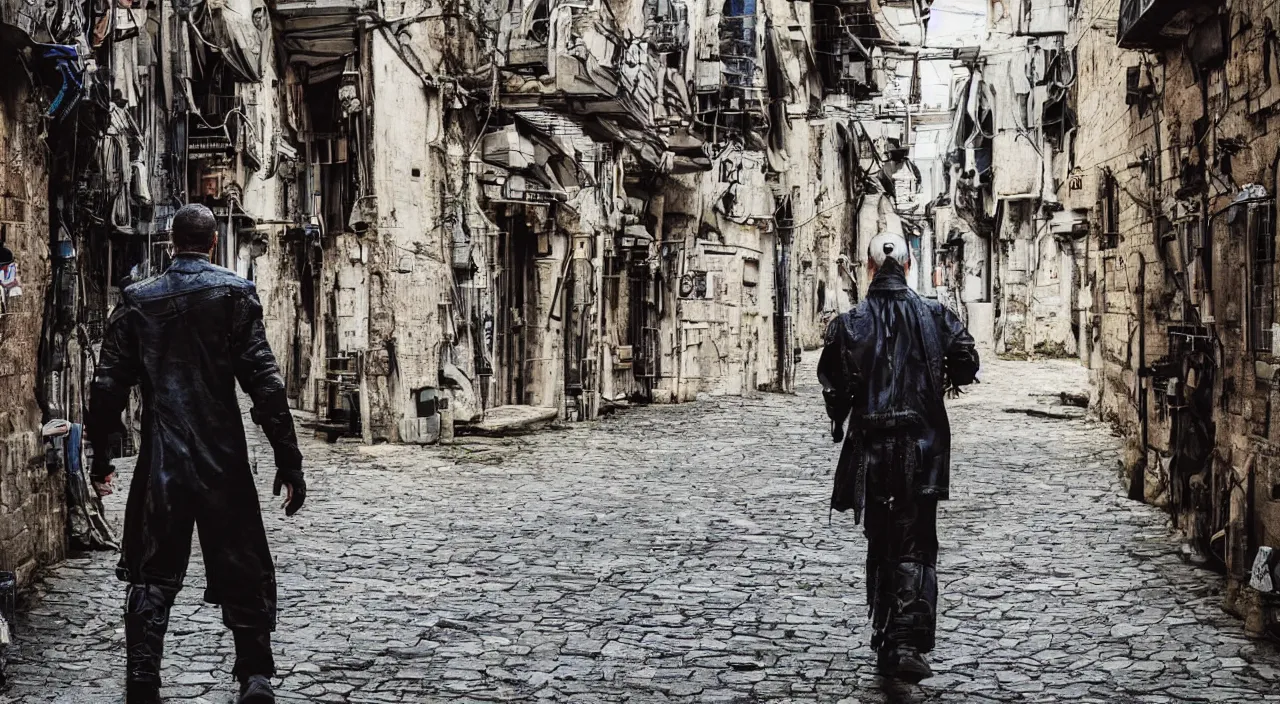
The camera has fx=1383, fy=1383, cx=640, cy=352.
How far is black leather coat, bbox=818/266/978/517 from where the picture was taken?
20.4ft

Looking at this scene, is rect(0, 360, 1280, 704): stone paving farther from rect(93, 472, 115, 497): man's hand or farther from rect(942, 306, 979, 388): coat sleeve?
rect(942, 306, 979, 388): coat sleeve

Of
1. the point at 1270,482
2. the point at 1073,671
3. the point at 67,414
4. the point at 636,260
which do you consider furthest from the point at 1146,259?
the point at 636,260

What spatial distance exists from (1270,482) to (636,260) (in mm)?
17602

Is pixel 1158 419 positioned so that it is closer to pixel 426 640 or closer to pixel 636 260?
pixel 426 640

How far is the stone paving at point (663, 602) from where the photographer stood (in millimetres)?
6027

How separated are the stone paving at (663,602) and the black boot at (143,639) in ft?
1.28

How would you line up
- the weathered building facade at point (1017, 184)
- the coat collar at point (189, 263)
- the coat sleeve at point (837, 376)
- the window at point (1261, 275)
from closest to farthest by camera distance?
the coat collar at point (189, 263), the coat sleeve at point (837, 376), the window at point (1261, 275), the weathered building facade at point (1017, 184)

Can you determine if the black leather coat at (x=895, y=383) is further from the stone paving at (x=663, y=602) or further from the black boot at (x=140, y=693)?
the black boot at (x=140, y=693)

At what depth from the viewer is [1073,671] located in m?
6.25

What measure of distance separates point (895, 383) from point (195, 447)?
9.96ft

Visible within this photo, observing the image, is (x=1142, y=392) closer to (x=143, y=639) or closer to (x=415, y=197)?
(x=415, y=197)

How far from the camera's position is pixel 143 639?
5.31 metres

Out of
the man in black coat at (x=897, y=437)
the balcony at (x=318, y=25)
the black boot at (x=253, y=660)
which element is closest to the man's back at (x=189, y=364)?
the black boot at (x=253, y=660)

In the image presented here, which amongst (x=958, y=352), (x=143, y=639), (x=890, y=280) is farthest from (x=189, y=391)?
(x=958, y=352)
